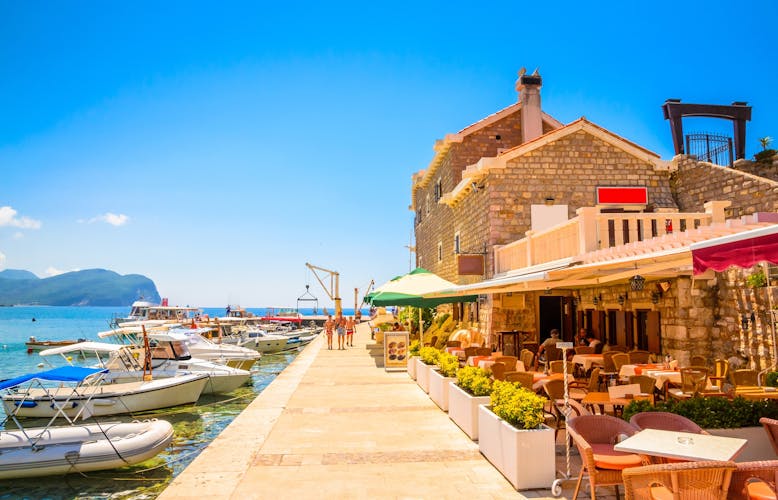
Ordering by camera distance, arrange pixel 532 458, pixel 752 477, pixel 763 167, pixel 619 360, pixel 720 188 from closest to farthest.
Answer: pixel 752 477
pixel 532 458
pixel 619 360
pixel 720 188
pixel 763 167

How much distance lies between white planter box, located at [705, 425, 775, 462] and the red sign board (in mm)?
12688

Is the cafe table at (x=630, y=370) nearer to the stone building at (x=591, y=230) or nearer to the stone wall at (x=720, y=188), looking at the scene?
the stone building at (x=591, y=230)

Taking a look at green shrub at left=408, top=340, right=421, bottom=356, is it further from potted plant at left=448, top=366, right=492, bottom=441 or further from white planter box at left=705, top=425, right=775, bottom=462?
white planter box at left=705, top=425, right=775, bottom=462

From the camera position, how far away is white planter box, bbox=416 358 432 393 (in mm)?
12273

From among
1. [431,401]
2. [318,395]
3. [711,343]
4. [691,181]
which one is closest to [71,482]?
[318,395]

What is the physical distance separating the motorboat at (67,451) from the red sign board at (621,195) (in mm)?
14393

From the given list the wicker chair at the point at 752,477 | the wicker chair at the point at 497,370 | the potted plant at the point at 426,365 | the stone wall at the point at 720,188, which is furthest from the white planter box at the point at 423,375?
the stone wall at the point at 720,188

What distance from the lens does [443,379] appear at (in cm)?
1041

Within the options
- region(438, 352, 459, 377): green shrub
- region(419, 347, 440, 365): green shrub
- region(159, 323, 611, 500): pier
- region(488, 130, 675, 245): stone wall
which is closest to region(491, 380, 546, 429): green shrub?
region(159, 323, 611, 500): pier

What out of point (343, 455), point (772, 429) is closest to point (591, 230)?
point (772, 429)

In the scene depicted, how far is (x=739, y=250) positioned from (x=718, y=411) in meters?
2.41

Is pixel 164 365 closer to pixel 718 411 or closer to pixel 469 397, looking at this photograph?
pixel 469 397

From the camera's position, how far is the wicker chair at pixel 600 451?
15.8ft

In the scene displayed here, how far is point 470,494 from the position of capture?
5754 millimetres
